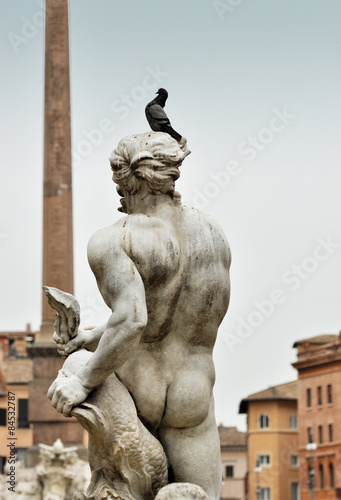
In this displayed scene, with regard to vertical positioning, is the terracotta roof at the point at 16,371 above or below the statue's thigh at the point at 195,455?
above

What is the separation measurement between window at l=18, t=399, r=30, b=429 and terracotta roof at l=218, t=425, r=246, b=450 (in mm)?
35453

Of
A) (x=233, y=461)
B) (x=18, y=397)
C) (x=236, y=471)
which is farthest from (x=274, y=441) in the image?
(x=18, y=397)

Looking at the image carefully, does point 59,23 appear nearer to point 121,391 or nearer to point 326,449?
point 121,391

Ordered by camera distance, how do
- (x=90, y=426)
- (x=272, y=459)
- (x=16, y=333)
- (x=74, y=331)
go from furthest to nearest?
(x=16, y=333)
(x=272, y=459)
(x=74, y=331)
(x=90, y=426)

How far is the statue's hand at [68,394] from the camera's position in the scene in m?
5.91

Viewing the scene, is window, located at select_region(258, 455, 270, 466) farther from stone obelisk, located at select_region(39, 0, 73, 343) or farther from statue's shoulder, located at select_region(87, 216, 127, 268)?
statue's shoulder, located at select_region(87, 216, 127, 268)

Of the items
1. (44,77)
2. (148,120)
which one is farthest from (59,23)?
(148,120)

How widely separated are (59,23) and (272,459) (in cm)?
5346

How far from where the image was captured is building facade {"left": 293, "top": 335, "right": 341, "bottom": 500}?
245ft

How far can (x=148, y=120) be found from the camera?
640 centimetres

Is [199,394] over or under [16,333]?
under

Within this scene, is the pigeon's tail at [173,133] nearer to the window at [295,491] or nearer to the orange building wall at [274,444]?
the orange building wall at [274,444]

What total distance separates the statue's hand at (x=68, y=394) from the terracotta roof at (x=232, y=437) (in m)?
97.6

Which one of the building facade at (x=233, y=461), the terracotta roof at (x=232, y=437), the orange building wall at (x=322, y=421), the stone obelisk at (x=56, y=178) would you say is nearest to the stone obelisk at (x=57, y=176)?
the stone obelisk at (x=56, y=178)
